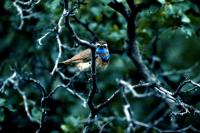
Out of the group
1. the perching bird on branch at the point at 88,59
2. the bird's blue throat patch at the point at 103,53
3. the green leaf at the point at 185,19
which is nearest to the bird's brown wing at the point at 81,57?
the perching bird on branch at the point at 88,59

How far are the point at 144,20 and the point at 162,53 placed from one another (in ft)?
4.99

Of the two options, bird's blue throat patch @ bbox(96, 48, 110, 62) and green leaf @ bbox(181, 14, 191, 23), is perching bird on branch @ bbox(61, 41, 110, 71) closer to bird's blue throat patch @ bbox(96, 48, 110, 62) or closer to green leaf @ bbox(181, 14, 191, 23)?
bird's blue throat patch @ bbox(96, 48, 110, 62)

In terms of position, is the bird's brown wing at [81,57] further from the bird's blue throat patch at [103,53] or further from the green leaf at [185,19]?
the green leaf at [185,19]

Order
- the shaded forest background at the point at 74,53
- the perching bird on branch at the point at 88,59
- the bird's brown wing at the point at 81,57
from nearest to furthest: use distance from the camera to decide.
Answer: the shaded forest background at the point at 74,53 < the perching bird on branch at the point at 88,59 < the bird's brown wing at the point at 81,57

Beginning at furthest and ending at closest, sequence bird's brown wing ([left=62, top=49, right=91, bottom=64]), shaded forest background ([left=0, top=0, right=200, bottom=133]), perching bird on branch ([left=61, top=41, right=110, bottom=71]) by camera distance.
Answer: bird's brown wing ([left=62, top=49, right=91, bottom=64])
perching bird on branch ([left=61, top=41, right=110, bottom=71])
shaded forest background ([left=0, top=0, right=200, bottom=133])

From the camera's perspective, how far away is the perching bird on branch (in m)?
5.51

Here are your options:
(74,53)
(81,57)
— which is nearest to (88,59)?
(81,57)

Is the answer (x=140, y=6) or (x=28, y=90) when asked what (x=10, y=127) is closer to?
(x=28, y=90)

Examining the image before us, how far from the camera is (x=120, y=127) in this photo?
5.10 metres

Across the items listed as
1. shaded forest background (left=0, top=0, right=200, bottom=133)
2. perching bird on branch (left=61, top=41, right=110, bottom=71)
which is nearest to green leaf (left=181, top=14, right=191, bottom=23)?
shaded forest background (left=0, top=0, right=200, bottom=133)

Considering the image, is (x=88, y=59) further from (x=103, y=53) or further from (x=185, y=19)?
(x=185, y=19)

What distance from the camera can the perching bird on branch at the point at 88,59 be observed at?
5514 mm

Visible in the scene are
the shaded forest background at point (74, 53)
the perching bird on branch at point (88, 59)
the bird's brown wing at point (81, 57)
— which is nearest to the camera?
the shaded forest background at point (74, 53)

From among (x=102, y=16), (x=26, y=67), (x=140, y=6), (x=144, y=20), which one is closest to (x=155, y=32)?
(x=144, y=20)
